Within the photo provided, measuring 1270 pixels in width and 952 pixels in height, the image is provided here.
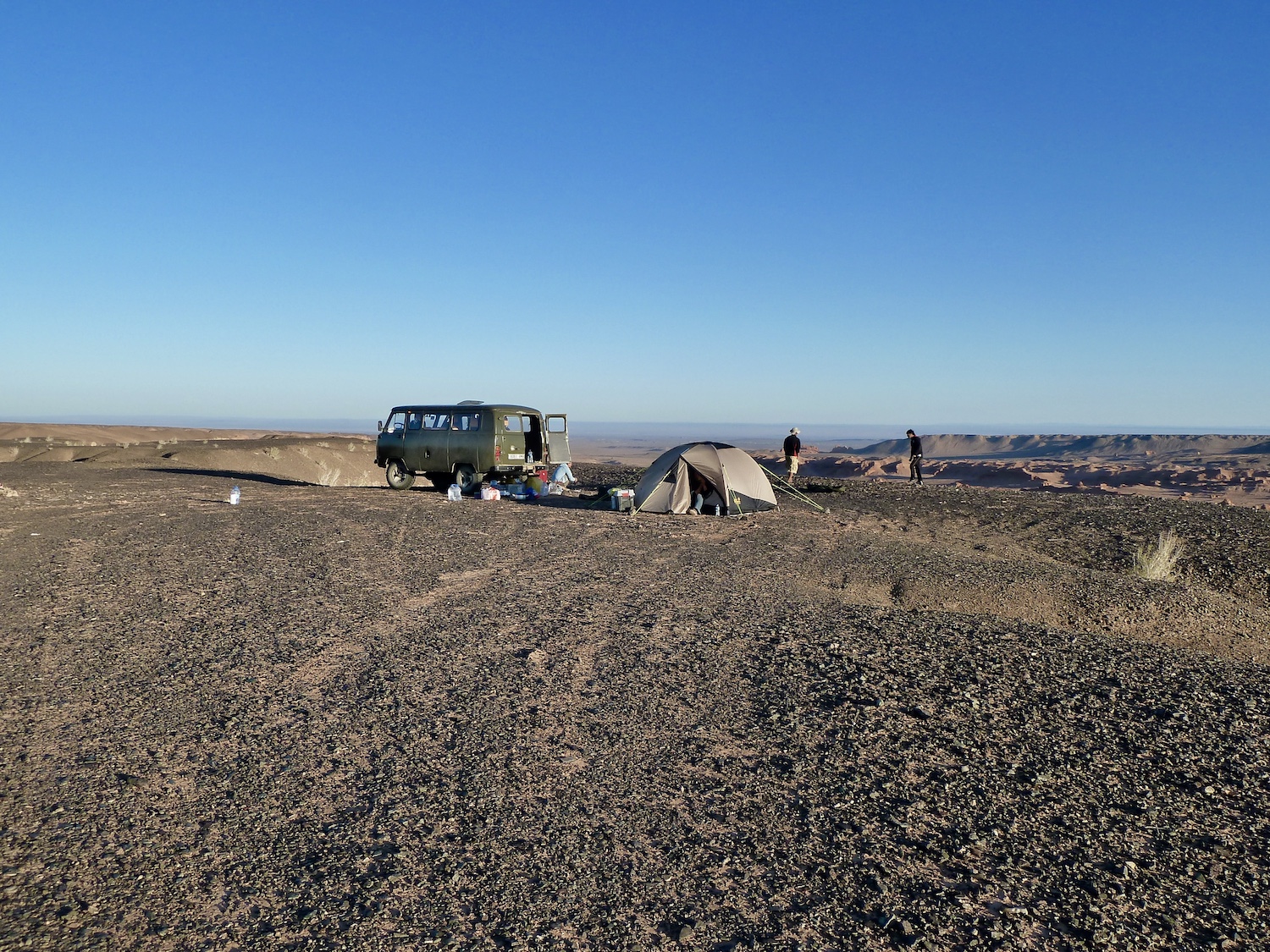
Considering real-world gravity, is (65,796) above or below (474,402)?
below

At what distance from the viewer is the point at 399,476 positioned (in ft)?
74.2

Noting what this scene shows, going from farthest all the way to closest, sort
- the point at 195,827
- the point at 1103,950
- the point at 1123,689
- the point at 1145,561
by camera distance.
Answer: the point at 1145,561, the point at 1123,689, the point at 195,827, the point at 1103,950

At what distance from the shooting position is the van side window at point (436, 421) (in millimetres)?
21281

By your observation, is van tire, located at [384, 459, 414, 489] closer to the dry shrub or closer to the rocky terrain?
the dry shrub

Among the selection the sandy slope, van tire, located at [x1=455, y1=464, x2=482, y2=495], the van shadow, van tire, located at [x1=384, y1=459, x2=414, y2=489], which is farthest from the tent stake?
the van shadow

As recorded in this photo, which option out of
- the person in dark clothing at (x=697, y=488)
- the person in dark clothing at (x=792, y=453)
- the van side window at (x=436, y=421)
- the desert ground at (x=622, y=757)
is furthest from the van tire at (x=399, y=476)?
the person in dark clothing at (x=792, y=453)

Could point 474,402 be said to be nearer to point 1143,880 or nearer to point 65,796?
point 65,796

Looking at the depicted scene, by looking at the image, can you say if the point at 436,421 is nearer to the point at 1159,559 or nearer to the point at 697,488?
the point at 697,488

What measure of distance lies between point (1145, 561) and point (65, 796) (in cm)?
1409

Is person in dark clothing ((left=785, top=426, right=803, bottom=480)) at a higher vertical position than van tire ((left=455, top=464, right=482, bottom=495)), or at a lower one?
higher

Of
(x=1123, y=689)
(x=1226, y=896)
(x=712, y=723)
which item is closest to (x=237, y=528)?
(x=712, y=723)

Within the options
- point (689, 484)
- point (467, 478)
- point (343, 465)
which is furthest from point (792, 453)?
point (343, 465)

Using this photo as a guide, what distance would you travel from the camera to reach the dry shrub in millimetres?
12469

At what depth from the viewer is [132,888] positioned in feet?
12.6
